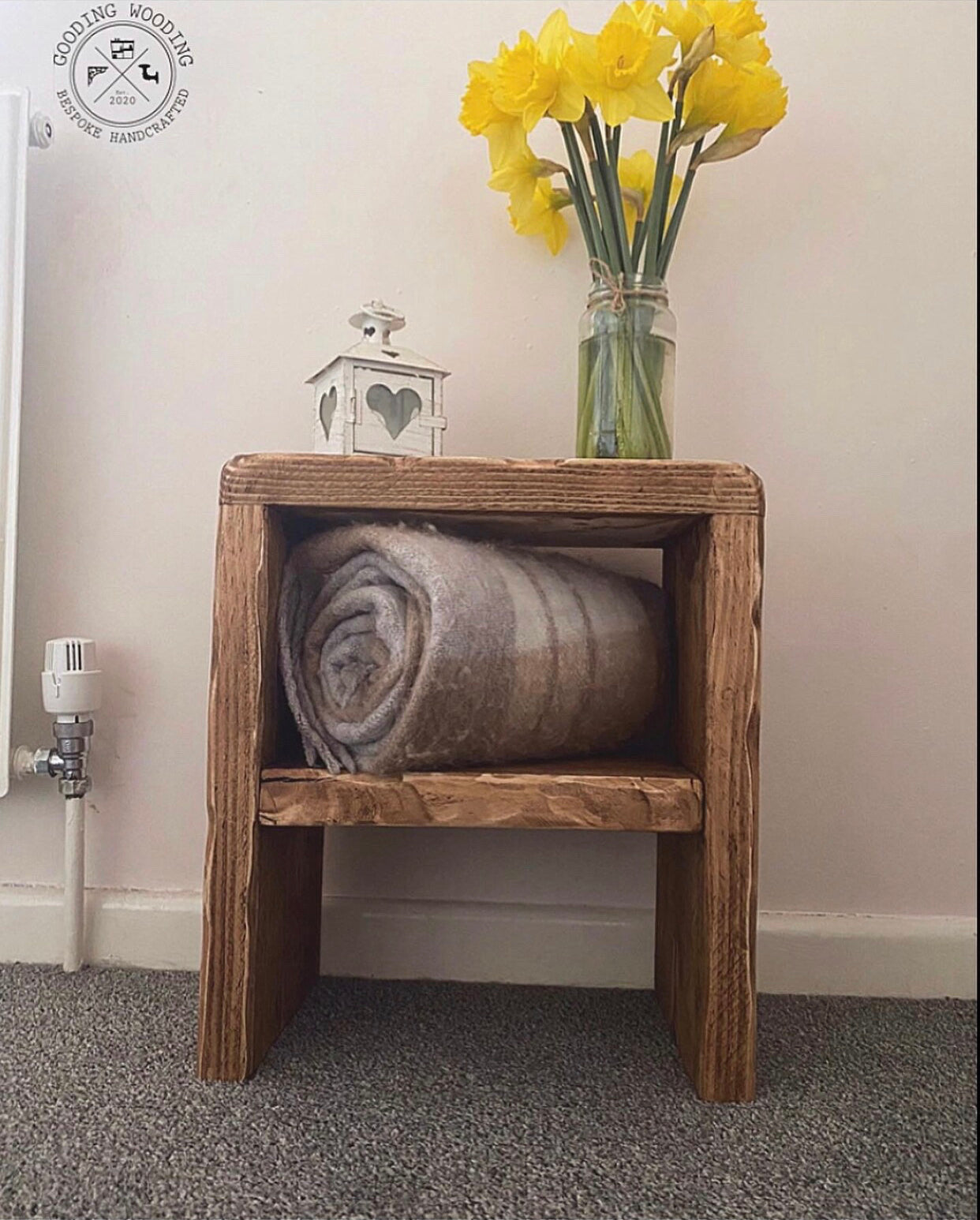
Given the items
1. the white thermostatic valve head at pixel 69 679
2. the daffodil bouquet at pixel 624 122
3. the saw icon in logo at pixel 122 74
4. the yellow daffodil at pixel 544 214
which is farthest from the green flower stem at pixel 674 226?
the white thermostatic valve head at pixel 69 679

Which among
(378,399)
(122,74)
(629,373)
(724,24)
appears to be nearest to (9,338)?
(122,74)

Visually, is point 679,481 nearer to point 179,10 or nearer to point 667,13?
point 667,13

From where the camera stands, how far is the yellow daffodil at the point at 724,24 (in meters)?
0.90

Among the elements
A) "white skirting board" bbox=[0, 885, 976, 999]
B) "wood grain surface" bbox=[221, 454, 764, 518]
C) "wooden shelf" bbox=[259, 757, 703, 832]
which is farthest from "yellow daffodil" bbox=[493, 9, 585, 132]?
"white skirting board" bbox=[0, 885, 976, 999]

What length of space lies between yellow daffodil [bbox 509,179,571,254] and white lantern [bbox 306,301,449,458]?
0.20 m

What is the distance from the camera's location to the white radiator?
1.05 meters

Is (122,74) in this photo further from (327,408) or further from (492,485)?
(492,485)

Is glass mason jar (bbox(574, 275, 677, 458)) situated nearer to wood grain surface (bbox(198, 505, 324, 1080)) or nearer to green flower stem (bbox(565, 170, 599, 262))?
green flower stem (bbox(565, 170, 599, 262))

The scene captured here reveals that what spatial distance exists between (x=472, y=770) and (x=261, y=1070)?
29 cm

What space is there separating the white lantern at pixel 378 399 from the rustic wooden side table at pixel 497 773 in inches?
4.3

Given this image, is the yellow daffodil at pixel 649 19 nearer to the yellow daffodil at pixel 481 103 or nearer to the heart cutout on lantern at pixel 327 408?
the yellow daffodil at pixel 481 103

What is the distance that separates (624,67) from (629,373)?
0.85 feet

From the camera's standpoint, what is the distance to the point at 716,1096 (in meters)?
0.78

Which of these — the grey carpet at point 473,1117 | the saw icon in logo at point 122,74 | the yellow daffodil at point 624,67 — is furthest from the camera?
the saw icon in logo at point 122,74
